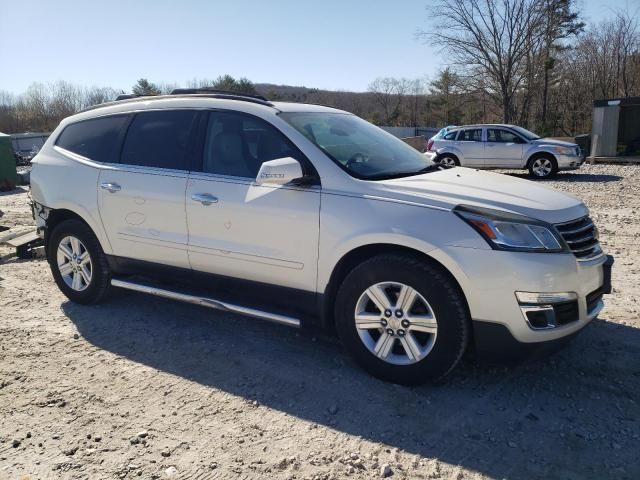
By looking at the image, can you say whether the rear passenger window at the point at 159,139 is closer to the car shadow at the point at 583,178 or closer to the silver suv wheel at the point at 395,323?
the silver suv wheel at the point at 395,323

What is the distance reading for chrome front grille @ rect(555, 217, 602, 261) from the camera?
3.07m

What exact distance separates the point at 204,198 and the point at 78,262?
5.78ft

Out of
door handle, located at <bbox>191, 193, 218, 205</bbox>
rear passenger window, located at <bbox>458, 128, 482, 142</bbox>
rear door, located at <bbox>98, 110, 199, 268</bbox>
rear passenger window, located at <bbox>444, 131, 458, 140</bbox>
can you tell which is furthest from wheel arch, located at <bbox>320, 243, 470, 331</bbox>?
rear passenger window, located at <bbox>444, 131, 458, 140</bbox>

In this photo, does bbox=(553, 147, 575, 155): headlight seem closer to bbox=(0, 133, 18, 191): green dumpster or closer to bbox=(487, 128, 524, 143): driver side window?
bbox=(487, 128, 524, 143): driver side window

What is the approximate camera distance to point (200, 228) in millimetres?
3902

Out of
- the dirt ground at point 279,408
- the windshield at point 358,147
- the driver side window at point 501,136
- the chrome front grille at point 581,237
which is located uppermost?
the driver side window at point 501,136

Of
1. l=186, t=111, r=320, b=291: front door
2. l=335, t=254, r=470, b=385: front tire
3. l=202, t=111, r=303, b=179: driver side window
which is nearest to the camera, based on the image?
l=335, t=254, r=470, b=385: front tire

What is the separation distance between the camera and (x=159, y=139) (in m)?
4.27

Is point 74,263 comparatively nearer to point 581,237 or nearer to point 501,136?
point 581,237

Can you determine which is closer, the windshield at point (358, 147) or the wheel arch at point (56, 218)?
the windshield at point (358, 147)

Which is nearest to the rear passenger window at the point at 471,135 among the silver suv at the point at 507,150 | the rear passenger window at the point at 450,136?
the silver suv at the point at 507,150

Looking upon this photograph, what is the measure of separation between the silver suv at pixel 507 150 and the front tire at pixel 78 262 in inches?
459

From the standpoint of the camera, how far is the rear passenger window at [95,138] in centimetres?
454

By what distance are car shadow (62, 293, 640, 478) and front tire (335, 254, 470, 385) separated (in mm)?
177
